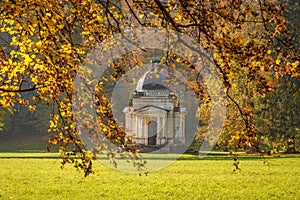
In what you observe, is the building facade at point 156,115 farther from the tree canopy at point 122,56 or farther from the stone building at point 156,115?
the tree canopy at point 122,56

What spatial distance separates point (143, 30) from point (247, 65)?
2.58m

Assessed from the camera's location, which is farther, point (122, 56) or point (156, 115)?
point (156, 115)

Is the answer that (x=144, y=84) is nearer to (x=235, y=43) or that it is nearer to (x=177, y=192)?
(x=177, y=192)

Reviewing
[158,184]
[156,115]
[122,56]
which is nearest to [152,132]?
[156,115]

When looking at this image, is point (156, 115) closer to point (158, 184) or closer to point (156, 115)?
point (156, 115)

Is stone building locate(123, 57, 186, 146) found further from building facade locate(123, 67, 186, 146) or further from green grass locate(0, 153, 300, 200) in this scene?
green grass locate(0, 153, 300, 200)

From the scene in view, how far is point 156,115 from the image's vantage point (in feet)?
100

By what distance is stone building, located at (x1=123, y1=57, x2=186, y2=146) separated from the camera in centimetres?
2997

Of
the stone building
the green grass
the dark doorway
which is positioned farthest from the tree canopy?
the dark doorway

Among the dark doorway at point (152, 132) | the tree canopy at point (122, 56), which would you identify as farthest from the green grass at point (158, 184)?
the dark doorway at point (152, 132)

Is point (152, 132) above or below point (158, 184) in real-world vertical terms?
above

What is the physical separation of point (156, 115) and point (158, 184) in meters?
17.5

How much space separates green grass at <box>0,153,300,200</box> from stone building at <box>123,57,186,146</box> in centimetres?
1256

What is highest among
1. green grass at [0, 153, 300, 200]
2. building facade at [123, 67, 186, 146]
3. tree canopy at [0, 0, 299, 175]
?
building facade at [123, 67, 186, 146]
